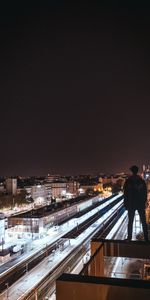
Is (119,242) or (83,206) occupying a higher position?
(119,242)

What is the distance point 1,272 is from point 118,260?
3.98 m

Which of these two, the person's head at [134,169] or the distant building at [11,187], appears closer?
the person's head at [134,169]

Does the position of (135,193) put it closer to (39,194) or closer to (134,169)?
(134,169)

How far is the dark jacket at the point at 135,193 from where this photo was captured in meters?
2.40

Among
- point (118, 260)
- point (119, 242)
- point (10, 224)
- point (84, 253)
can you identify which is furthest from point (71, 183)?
point (119, 242)

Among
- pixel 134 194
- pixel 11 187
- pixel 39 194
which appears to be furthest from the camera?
pixel 39 194

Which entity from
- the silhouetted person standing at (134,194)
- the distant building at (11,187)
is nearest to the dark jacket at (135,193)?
the silhouetted person standing at (134,194)

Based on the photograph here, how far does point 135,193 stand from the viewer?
7.90 ft

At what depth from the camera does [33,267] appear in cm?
1099

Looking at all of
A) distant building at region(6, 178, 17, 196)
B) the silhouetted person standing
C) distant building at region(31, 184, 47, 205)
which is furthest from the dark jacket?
distant building at region(31, 184, 47, 205)

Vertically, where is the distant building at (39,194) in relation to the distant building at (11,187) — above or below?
below

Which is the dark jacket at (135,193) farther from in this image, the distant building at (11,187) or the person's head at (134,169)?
the distant building at (11,187)

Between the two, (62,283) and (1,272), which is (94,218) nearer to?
(1,272)

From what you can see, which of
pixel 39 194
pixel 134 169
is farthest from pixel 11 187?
pixel 134 169
